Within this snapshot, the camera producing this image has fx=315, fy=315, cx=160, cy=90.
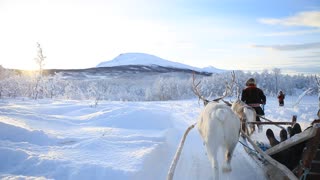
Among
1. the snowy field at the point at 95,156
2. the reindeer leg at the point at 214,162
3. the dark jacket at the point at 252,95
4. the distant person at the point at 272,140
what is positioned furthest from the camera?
the dark jacket at the point at 252,95

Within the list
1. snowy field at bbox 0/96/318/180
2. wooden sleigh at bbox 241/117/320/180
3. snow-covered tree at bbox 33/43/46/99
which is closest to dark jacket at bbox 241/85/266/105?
snowy field at bbox 0/96/318/180

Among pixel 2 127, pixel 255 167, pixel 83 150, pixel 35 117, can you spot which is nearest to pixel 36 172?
pixel 83 150

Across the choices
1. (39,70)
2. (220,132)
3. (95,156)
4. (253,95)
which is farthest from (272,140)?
(39,70)

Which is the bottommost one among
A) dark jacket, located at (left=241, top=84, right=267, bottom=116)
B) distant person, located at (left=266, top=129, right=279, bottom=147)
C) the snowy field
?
the snowy field

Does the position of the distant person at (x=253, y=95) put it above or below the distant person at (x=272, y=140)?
above

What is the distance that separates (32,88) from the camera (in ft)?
88.1

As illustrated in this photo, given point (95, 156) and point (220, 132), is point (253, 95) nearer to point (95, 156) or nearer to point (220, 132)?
point (220, 132)

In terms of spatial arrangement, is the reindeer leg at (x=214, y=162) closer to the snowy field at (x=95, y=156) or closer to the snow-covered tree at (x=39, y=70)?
the snowy field at (x=95, y=156)

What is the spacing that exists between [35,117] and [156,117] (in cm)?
420

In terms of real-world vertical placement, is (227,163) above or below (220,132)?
below

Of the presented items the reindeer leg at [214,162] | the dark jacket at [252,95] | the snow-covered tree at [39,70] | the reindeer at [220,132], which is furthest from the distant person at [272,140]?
the snow-covered tree at [39,70]

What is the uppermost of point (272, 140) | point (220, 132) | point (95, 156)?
point (220, 132)

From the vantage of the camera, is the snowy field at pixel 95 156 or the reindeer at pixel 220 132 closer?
the reindeer at pixel 220 132

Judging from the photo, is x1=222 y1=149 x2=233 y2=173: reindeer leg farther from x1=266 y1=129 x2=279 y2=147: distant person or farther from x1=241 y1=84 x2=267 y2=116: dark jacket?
x1=241 y1=84 x2=267 y2=116: dark jacket
